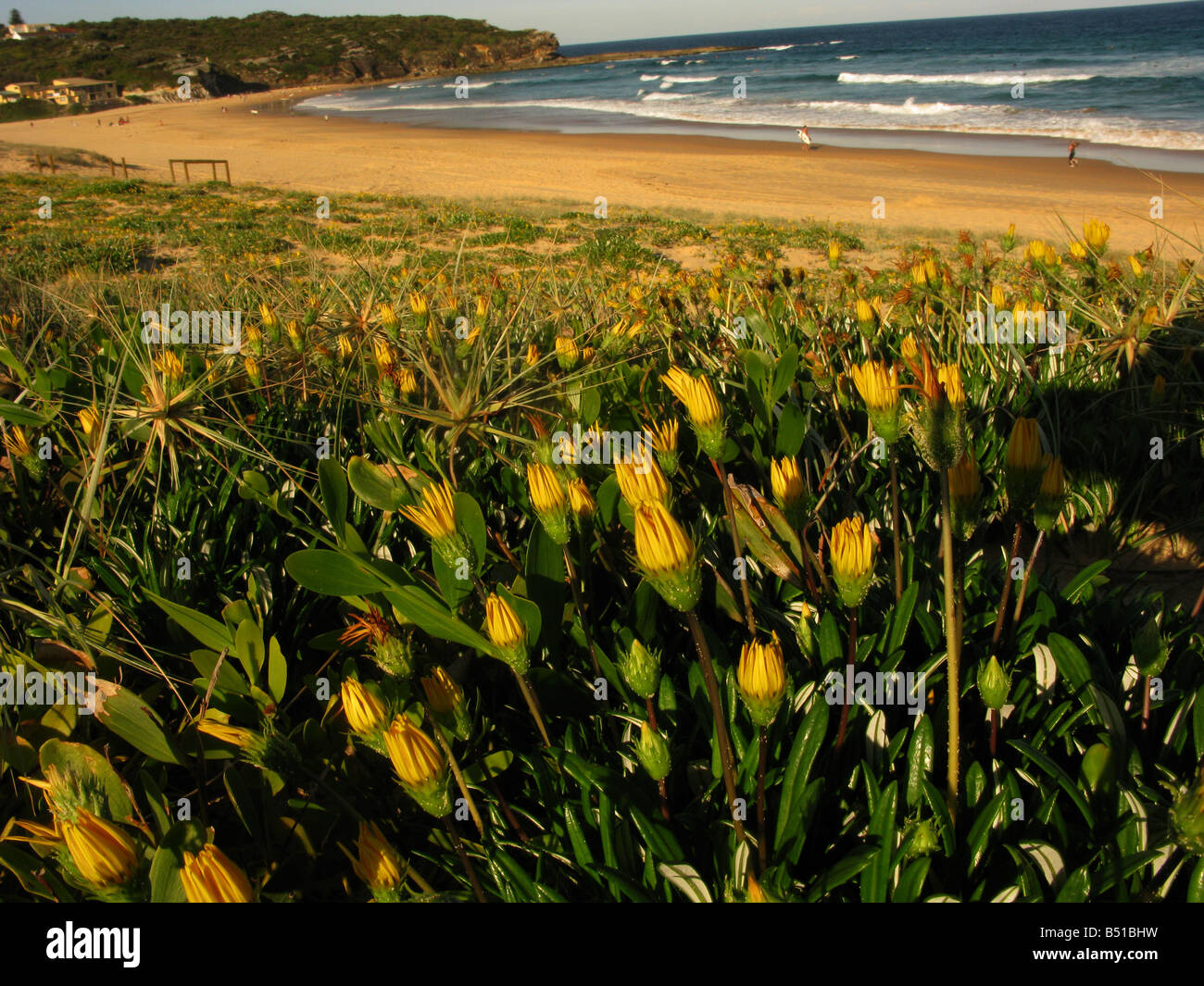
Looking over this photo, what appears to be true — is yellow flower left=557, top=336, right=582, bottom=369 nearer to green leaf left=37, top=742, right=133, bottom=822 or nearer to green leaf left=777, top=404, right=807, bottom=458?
green leaf left=777, top=404, right=807, bottom=458

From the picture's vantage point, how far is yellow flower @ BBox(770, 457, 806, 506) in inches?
52.4

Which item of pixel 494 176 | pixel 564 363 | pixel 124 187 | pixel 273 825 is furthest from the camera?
pixel 494 176

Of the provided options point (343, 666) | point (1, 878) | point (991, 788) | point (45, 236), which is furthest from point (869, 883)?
point (45, 236)

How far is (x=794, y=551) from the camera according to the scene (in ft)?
5.21

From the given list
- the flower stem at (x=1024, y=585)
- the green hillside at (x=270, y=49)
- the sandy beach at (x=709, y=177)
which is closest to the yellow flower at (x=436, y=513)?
the flower stem at (x=1024, y=585)

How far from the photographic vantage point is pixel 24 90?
5716 centimetres

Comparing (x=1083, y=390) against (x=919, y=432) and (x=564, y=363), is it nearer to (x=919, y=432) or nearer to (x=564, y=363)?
(x=564, y=363)

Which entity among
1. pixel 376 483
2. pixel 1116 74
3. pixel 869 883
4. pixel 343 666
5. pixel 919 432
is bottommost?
pixel 869 883

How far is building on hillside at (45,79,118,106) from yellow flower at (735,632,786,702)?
6748 cm

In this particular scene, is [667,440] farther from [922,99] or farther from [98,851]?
[922,99]

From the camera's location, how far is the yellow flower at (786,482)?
4.37 ft

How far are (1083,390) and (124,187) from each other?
17.8 m

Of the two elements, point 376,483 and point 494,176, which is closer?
point 376,483

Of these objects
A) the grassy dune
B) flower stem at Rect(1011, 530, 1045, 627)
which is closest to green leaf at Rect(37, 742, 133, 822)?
the grassy dune
